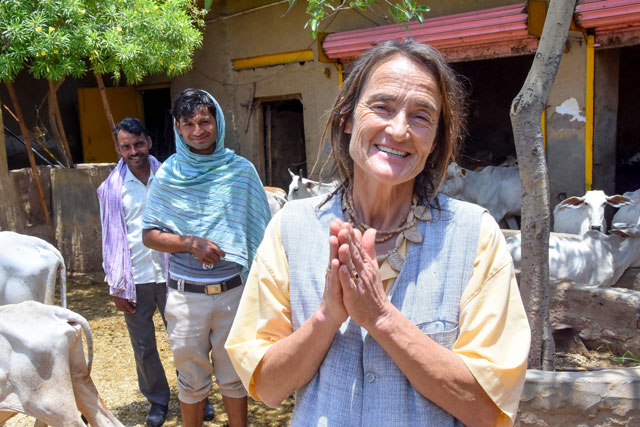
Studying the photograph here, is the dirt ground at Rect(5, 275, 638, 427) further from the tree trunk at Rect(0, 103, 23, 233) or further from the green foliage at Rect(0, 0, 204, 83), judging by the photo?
the green foliage at Rect(0, 0, 204, 83)

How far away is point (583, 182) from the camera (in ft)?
22.0

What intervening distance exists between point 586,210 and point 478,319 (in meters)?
5.48

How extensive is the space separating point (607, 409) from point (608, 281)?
2.74 metres

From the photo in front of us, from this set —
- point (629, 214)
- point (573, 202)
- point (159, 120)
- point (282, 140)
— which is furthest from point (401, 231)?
point (159, 120)

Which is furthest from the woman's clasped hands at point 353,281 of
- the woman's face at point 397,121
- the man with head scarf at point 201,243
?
the man with head scarf at point 201,243

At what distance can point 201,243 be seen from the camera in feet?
10.5

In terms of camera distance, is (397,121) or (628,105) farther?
(628,105)

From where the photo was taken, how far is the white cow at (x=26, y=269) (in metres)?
3.45

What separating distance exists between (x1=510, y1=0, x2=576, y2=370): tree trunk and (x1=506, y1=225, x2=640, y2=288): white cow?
167 cm

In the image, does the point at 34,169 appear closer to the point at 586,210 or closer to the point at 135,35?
the point at 135,35

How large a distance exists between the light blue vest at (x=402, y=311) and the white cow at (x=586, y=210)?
5042mm

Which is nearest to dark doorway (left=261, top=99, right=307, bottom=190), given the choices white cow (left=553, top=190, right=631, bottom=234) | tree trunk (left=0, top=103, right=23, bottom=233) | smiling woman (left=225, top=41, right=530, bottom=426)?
tree trunk (left=0, top=103, right=23, bottom=233)

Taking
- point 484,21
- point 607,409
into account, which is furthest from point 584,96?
point 607,409

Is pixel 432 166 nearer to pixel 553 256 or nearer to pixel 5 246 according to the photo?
pixel 5 246
